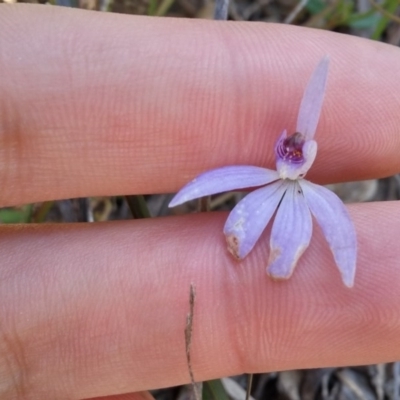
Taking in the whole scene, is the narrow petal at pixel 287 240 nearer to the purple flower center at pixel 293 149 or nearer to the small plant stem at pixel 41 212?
the purple flower center at pixel 293 149

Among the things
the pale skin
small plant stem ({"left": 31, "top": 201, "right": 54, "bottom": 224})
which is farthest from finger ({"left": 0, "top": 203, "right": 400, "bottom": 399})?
small plant stem ({"left": 31, "top": 201, "right": 54, "bottom": 224})

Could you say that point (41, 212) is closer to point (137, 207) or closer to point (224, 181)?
point (137, 207)

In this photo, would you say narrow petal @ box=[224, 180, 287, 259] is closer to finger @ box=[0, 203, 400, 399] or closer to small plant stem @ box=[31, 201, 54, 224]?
finger @ box=[0, 203, 400, 399]

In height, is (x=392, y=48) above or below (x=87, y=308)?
above

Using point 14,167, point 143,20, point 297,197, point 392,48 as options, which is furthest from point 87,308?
point 392,48

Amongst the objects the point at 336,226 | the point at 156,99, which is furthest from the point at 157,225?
the point at 336,226

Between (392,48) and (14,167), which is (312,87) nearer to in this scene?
(392,48)

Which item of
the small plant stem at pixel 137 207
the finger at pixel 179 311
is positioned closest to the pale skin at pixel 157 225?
the finger at pixel 179 311
